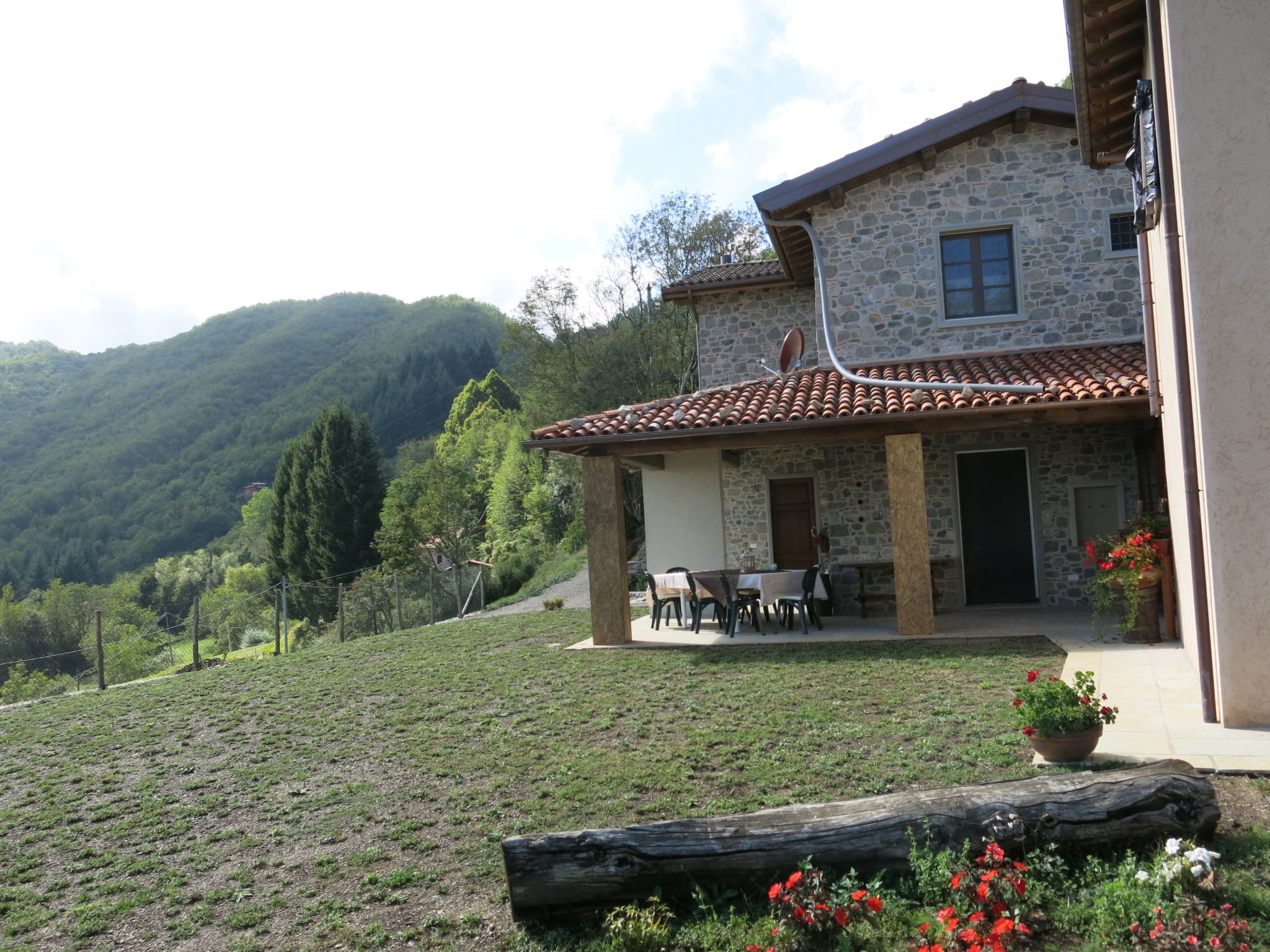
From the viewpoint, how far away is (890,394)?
10.8 m

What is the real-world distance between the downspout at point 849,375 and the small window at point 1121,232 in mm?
3462

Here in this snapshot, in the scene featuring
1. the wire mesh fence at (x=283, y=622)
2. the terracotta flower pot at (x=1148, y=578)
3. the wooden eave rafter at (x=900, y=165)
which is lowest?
the wire mesh fence at (x=283, y=622)

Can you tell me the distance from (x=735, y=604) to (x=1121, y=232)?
6.88 meters

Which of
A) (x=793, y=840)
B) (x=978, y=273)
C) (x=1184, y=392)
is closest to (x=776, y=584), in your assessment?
(x=978, y=273)

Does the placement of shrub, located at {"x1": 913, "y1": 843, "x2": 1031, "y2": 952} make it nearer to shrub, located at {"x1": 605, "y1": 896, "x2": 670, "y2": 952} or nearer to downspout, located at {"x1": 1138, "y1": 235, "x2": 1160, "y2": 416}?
shrub, located at {"x1": 605, "y1": 896, "x2": 670, "y2": 952}

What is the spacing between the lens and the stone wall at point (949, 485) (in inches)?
497

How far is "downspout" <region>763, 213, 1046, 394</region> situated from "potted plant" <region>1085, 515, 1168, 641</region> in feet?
5.55

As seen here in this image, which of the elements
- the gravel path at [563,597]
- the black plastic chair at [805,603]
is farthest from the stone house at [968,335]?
the gravel path at [563,597]

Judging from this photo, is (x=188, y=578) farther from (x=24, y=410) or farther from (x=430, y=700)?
(x=430, y=700)

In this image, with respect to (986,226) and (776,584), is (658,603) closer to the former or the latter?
(776,584)

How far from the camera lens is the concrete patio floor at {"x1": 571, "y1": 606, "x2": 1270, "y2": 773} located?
525 cm

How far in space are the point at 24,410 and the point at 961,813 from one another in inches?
A: 3757

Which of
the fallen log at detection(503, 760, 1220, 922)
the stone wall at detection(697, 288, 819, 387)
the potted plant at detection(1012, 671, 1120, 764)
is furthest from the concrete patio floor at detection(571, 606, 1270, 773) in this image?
the stone wall at detection(697, 288, 819, 387)

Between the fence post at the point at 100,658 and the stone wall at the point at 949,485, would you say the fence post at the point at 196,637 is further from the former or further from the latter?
the stone wall at the point at 949,485
